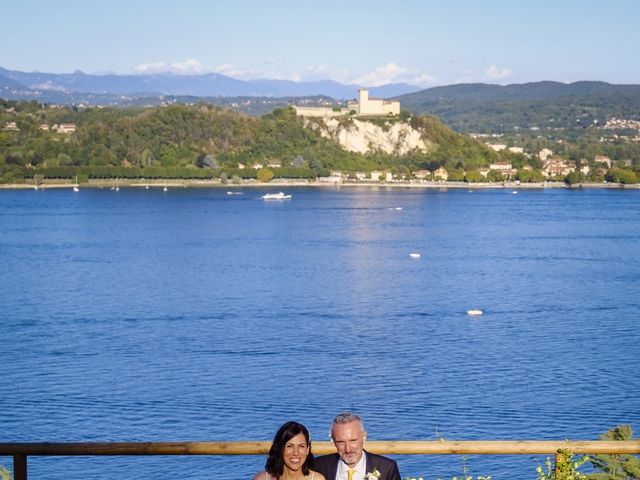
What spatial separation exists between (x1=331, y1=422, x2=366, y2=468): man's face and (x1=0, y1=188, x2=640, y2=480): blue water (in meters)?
4.55

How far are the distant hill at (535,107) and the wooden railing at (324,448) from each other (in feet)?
500

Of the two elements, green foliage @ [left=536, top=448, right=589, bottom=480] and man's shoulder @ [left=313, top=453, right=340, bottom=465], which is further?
man's shoulder @ [left=313, top=453, right=340, bottom=465]

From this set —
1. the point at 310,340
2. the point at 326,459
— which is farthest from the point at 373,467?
the point at 310,340

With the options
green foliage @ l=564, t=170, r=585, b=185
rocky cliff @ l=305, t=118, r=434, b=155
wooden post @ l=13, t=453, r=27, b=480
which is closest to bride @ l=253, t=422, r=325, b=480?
wooden post @ l=13, t=453, r=27, b=480

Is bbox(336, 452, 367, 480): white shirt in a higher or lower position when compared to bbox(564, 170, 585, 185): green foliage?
higher

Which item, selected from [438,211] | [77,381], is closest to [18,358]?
[77,381]

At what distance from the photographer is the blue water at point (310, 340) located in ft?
41.0

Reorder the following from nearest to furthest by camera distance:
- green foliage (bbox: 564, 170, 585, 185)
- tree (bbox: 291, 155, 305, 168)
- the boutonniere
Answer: the boutonniere, green foliage (bbox: 564, 170, 585, 185), tree (bbox: 291, 155, 305, 168)

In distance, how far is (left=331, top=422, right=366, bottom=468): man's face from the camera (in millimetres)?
2637

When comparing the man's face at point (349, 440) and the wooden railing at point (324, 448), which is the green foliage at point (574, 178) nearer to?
the wooden railing at point (324, 448)

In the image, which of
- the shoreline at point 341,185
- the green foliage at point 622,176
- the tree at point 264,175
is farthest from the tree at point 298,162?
the green foliage at point 622,176

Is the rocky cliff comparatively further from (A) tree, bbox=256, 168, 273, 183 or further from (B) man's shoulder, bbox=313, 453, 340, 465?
(B) man's shoulder, bbox=313, 453, 340, 465

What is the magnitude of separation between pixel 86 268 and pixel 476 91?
171477mm

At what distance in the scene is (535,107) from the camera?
165 m
